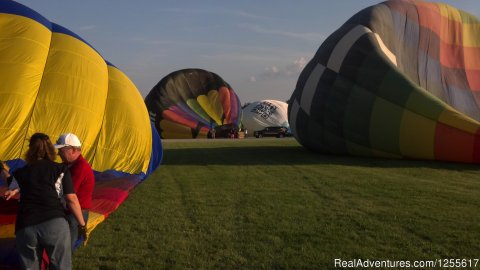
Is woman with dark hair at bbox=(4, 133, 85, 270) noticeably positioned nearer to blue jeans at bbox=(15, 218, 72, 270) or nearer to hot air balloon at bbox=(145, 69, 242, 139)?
blue jeans at bbox=(15, 218, 72, 270)

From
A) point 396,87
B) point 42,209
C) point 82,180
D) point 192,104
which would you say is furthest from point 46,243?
point 192,104

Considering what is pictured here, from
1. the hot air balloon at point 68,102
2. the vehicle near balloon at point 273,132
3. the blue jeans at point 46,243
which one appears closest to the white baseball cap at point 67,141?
the blue jeans at point 46,243

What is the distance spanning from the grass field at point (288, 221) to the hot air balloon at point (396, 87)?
1.36 metres

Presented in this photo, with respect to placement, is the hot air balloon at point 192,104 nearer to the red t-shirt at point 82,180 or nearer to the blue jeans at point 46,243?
the red t-shirt at point 82,180

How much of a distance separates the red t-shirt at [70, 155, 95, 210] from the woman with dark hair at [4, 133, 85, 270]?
381 mm

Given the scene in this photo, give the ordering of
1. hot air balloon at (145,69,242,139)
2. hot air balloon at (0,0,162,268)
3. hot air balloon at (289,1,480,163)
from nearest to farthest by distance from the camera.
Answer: hot air balloon at (0,0,162,268), hot air balloon at (289,1,480,163), hot air balloon at (145,69,242,139)

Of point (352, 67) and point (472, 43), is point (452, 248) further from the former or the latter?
point (472, 43)

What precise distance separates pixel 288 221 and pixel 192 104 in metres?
22.8

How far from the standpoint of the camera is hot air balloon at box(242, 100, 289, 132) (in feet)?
122

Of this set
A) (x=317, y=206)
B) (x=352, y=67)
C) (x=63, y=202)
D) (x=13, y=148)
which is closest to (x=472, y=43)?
(x=352, y=67)

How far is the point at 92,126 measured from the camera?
22.5 feet

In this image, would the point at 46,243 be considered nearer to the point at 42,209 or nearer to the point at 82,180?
the point at 42,209

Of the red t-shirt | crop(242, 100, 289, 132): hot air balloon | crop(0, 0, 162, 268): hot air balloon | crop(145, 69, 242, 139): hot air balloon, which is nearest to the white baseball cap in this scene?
the red t-shirt

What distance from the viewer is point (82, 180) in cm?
341
